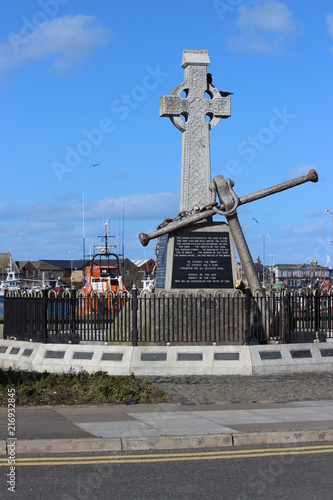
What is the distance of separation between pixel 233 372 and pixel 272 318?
6.49ft

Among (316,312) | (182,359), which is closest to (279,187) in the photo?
(316,312)

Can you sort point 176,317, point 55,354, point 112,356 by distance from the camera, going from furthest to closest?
point 176,317, point 55,354, point 112,356

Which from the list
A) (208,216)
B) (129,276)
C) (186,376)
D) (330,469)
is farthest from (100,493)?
(129,276)

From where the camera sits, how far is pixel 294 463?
8883 mm

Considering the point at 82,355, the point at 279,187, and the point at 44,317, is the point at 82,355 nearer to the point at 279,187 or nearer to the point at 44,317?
A: the point at 44,317

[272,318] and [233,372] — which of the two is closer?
[233,372]

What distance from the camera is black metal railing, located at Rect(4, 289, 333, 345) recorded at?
16766 mm

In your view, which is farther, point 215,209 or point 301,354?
point 215,209

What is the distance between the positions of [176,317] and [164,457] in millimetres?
7877

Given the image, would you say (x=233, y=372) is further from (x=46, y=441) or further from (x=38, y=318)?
(x=46, y=441)

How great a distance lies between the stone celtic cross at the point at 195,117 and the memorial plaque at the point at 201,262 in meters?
0.87

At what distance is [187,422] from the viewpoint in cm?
1094

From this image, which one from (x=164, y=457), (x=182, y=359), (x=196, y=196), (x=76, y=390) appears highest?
(x=196, y=196)

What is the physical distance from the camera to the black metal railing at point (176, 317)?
16.8 metres
